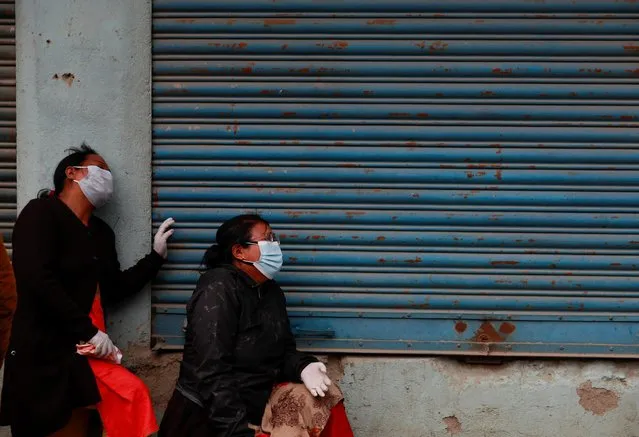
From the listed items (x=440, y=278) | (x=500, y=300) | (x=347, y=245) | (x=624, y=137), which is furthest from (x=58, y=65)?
(x=624, y=137)

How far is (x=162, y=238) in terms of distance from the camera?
13.8 ft

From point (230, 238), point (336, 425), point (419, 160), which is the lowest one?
point (336, 425)

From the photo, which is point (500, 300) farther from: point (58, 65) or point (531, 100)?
point (58, 65)

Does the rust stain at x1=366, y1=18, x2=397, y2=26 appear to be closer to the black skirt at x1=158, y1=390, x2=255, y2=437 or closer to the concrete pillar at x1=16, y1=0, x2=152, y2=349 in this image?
the concrete pillar at x1=16, y1=0, x2=152, y2=349

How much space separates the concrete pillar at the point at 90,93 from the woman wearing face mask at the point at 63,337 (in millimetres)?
318

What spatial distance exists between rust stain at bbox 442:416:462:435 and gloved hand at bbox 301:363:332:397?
96 centimetres

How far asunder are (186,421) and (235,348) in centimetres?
41

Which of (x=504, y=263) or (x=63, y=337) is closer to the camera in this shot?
(x=63, y=337)

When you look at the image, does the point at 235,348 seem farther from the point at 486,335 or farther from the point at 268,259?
the point at 486,335

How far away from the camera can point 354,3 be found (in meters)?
4.27

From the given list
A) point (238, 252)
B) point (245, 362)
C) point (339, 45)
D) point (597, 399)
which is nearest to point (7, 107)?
point (238, 252)

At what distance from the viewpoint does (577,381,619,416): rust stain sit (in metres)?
4.33

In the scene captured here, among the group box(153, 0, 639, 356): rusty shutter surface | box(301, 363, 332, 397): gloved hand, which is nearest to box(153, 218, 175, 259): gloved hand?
box(153, 0, 639, 356): rusty shutter surface

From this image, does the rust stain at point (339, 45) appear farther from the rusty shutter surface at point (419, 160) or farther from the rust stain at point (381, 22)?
the rust stain at point (381, 22)
